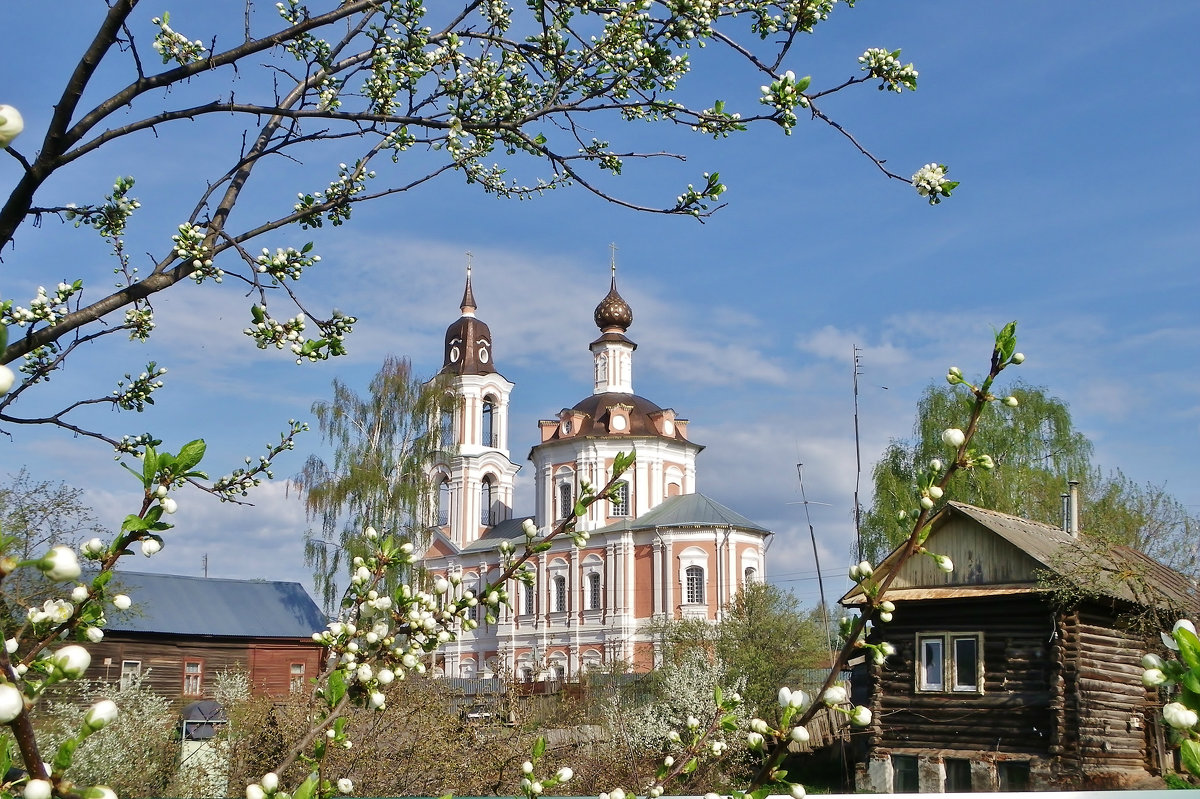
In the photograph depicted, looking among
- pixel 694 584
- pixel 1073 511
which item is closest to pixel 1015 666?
pixel 1073 511

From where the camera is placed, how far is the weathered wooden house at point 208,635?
25.5 m

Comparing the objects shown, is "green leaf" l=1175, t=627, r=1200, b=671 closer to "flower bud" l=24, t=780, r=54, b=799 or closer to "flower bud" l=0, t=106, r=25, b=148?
"flower bud" l=24, t=780, r=54, b=799

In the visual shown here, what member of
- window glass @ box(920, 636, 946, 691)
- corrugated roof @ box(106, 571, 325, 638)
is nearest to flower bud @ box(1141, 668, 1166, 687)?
window glass @ box(920, 636, 946, 691)

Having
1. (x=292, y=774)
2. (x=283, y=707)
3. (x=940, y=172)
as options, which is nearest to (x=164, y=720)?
(x=283, y=707)

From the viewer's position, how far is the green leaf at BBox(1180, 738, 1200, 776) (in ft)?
4.81

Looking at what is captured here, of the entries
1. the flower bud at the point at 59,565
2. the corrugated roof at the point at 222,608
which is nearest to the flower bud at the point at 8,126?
the flower bud at the point at 59,565

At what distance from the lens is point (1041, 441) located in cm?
2847

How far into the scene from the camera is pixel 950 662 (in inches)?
680

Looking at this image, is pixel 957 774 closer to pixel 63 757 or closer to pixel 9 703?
pixel 63 757

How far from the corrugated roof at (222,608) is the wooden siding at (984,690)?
15677 mm

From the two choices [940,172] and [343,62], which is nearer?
[940,172]

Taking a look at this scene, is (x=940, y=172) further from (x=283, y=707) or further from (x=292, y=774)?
(x=283, y=707)

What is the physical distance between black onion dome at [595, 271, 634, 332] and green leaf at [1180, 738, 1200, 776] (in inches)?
1885

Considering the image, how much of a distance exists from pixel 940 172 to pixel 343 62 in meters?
2.47
